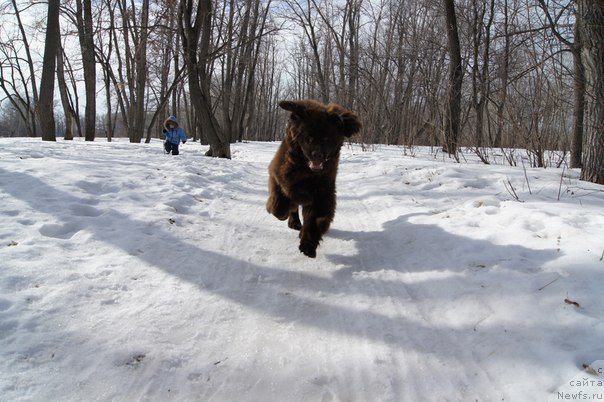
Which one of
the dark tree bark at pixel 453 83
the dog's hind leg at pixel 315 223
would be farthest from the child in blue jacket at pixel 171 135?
the dog's hind leg at pixel 315 223

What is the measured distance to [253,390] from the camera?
71.5 inches

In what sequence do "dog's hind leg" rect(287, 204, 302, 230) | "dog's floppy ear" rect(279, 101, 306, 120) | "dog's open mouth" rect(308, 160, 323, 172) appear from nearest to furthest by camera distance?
"dog's open mouth" rect(308, 160, 323, 172), "dog's floppy ear" rect(279, 101, 306, 120), "dog's hind leg" rect(287, 204, 302, 230)

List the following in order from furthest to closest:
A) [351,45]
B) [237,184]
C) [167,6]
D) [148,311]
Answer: [351,45] < [167,6] < [237,184] < [148,311]

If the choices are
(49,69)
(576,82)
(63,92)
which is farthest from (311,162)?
(63,92)

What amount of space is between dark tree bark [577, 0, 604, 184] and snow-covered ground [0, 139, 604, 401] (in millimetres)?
1189

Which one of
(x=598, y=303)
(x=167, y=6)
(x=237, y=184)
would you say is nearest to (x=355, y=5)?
(x=167, y=6)

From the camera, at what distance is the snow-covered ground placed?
183 cm

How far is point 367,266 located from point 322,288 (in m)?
0.68

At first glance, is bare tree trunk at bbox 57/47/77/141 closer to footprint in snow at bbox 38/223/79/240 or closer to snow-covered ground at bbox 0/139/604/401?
snow-covered ground at bbox 0/139/604/401

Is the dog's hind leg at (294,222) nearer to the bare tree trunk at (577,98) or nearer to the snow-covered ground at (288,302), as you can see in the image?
the snow-covered ground at (288,302)

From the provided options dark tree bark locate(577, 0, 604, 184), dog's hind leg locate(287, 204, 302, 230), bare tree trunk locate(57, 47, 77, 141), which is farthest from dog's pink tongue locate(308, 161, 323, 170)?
bare tree trunk locate(57, 47, 77, 141)

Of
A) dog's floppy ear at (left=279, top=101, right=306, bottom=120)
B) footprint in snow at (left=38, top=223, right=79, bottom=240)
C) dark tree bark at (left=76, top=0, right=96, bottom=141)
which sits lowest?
footprint in snow at (left=38, top=223, right=79, bottom=240)

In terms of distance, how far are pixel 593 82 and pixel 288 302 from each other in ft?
18.9

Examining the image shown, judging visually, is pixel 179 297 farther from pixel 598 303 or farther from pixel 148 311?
pixel 598 303
